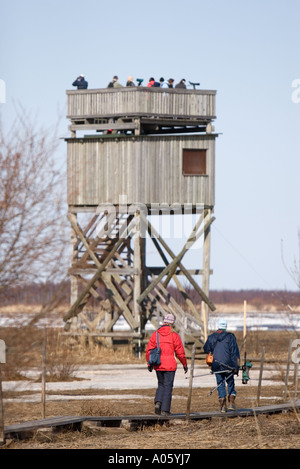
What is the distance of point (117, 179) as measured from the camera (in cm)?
3834

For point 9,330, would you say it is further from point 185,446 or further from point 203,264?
point 203,264

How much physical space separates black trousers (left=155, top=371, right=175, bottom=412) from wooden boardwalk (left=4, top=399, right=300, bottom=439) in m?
0.24

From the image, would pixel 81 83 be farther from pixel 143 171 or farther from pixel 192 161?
pixel 192 161

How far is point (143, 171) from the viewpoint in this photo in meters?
38.2

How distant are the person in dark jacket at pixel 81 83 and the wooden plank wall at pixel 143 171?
2417mm

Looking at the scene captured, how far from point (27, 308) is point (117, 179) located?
80.9ft

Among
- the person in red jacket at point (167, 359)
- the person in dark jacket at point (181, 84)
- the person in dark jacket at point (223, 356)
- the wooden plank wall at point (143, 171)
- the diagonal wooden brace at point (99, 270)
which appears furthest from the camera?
the person in dark jacket at point (181, 84)

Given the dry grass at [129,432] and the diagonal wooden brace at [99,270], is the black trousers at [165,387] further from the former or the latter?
the diagonal wooden brace at [99,270]

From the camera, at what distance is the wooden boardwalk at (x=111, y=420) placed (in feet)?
53.0

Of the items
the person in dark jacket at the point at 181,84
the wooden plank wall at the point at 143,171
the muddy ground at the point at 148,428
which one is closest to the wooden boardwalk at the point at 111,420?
the muddy ground at the point at 148,428

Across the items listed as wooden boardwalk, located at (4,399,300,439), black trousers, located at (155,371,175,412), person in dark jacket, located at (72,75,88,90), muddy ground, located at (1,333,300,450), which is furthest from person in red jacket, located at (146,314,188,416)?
person in dark jacket, located at (72,75,88,90)

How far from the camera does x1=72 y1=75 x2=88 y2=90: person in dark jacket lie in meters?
39.8

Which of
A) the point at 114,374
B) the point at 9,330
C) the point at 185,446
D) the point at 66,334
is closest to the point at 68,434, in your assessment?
the point at 185,446

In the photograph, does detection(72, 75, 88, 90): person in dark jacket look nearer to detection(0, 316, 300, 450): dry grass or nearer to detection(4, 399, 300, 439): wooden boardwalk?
detection(0, 316, 300, 450): dry grass
